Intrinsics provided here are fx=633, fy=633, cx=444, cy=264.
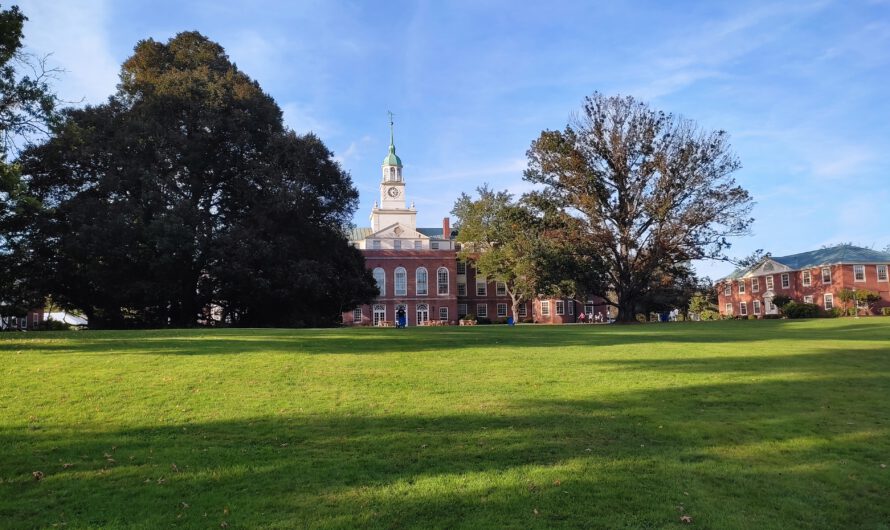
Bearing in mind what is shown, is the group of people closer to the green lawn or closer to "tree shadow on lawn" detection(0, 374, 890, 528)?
the green lawn

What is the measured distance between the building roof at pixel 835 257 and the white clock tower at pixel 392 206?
4534 cm

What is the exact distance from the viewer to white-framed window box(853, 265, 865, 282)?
6056 cm

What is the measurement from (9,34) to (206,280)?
23479 mm

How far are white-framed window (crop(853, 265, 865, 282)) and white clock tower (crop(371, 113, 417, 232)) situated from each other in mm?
53322

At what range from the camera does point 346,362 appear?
1404 cm

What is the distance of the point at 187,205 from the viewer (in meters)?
35.1

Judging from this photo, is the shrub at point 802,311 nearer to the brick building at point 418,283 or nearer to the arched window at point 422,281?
the brick building at point 418,283

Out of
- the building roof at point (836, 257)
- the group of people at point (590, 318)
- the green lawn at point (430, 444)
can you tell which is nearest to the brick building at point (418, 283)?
the group of people at point (590, 318)

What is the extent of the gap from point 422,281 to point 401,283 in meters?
2.76

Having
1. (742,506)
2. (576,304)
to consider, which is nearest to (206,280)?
(742,506)

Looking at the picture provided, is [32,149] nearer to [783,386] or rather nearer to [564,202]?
[564,202]

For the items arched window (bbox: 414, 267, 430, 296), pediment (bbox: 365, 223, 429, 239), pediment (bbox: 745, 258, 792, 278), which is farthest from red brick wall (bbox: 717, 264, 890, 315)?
pediment (bbox: 365, 223, 429, 239)

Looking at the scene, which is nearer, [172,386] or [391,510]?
[391,510]

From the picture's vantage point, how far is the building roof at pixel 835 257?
61281mm
